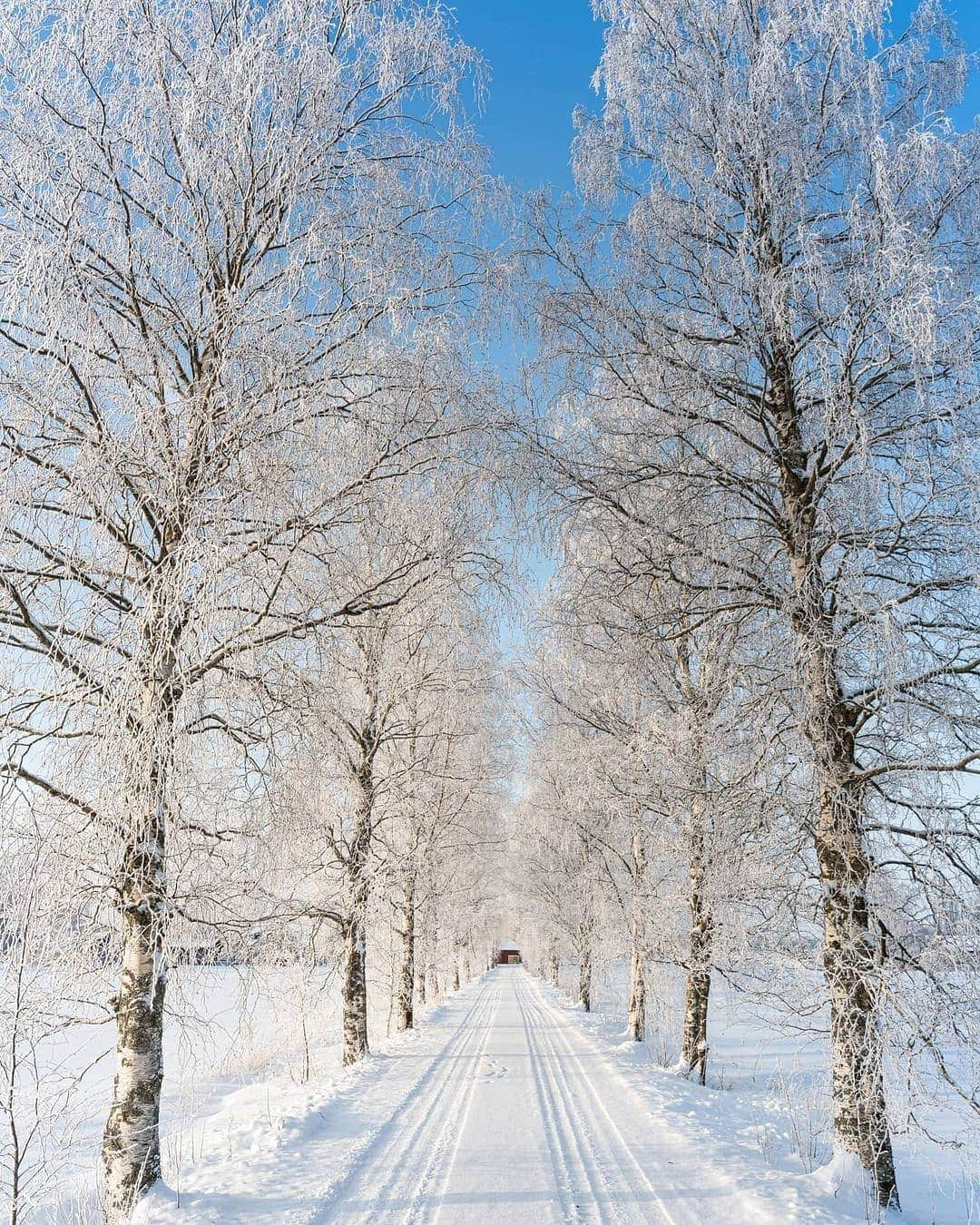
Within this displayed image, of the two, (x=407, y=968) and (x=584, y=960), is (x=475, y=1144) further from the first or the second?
(x=584, y=960)

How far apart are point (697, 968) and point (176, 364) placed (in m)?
7.85

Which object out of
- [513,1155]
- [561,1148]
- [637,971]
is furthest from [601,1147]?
[637,971]

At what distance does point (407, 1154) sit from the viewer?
18.7ft

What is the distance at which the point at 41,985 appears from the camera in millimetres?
4051

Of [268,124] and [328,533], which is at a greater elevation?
[268,124]

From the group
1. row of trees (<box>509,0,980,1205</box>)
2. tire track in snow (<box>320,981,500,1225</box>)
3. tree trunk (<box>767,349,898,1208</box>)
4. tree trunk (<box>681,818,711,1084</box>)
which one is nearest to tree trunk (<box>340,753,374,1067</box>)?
tire track in snow (<box>320,981,500,1225</box>)

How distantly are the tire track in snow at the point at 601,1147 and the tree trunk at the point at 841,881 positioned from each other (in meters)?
1.45

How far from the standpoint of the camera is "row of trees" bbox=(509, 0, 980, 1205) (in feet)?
14.8

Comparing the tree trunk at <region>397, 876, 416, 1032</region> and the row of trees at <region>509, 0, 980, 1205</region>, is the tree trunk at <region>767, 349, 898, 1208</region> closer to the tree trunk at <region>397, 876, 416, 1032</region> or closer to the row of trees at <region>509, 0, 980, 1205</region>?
the row of trees at <region>509, 0, 980, 1205</region>

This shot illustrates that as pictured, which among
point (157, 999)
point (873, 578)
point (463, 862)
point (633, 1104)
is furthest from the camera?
point (463, 862)

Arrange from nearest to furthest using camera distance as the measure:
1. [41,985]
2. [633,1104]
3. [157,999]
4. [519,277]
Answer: [41,985], [157,999], [519,277], [633,1104]

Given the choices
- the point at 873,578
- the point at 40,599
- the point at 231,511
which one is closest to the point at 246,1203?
the point at 40,599

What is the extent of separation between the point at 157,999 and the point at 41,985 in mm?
647

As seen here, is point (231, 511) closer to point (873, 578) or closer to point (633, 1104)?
point (873, 578)
